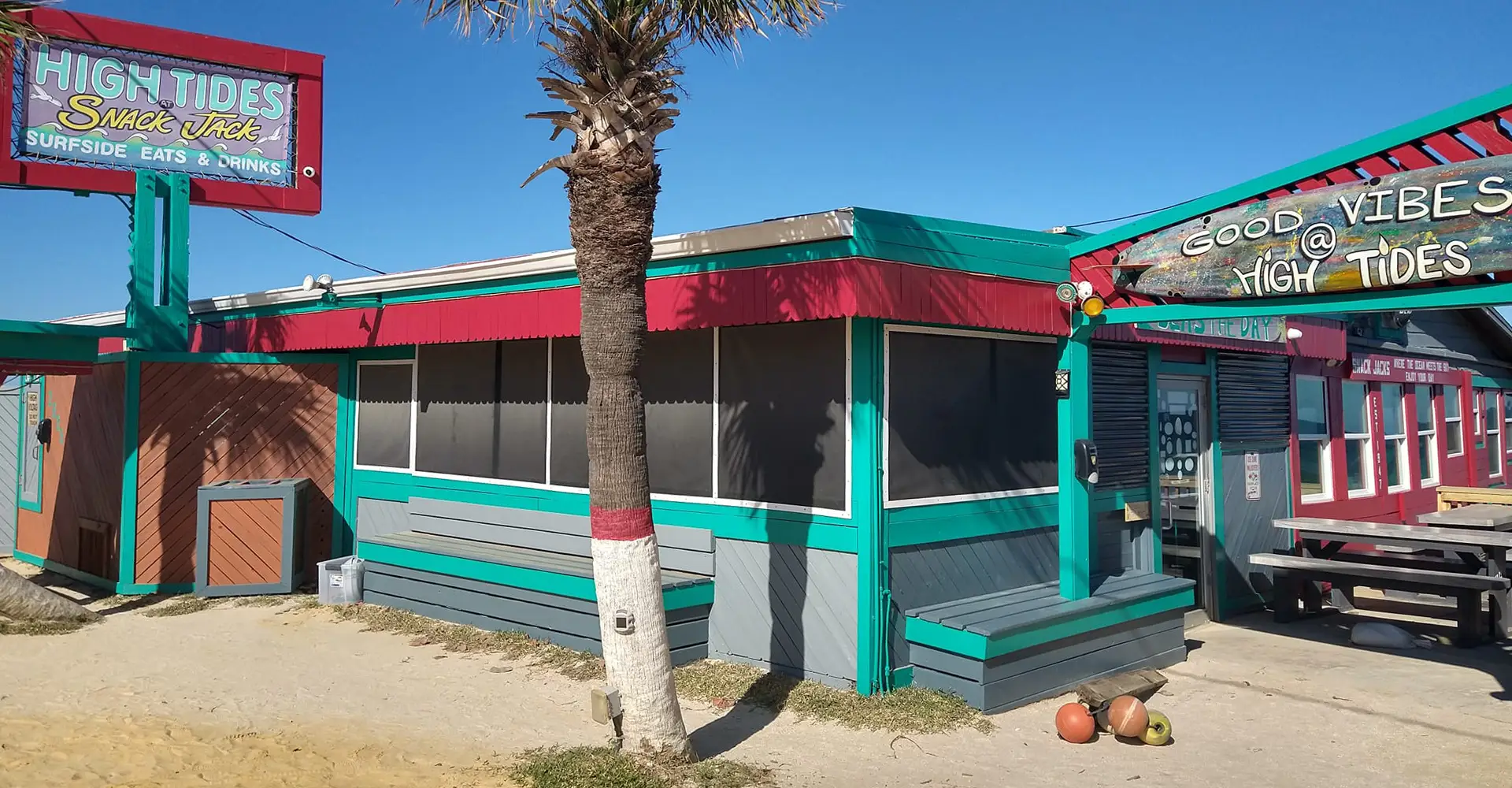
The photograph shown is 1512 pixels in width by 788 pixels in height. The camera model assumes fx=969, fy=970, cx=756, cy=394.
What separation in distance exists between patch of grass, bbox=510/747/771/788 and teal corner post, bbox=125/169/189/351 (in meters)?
8.22

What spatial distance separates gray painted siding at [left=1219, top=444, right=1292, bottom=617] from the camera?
10.2 m

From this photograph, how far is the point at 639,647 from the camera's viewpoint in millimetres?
5254

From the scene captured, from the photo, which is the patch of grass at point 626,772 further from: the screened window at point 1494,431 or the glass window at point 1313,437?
the screened window at point 1494,431

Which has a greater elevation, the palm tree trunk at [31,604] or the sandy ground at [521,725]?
the palm tree trunk at [31,604]

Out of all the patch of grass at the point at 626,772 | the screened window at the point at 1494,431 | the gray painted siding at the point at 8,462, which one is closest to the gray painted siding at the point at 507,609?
the patch of grass at the point at 626,772

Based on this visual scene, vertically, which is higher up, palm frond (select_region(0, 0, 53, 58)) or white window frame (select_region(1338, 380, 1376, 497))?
palm frond (select_region(0, 0, 53, 58))

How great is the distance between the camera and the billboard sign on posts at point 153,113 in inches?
443

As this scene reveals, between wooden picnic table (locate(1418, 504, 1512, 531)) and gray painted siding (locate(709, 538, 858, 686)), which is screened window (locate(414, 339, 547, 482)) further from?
wooden picnic table (locate(1418, 504, 1512, 531))

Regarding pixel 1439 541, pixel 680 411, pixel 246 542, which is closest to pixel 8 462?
pixel 246 542

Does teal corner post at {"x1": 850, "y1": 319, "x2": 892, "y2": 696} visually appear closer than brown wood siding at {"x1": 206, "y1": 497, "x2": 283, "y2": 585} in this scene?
Yes

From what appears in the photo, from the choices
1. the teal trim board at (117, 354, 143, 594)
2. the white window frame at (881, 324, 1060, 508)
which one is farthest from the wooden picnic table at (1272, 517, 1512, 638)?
the teal trim board at (117, 354, 143, 594)

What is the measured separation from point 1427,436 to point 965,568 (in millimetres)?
10464

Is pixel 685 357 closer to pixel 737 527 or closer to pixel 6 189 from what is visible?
pixel 737 527

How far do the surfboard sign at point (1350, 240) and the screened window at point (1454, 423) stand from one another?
35.4ft
